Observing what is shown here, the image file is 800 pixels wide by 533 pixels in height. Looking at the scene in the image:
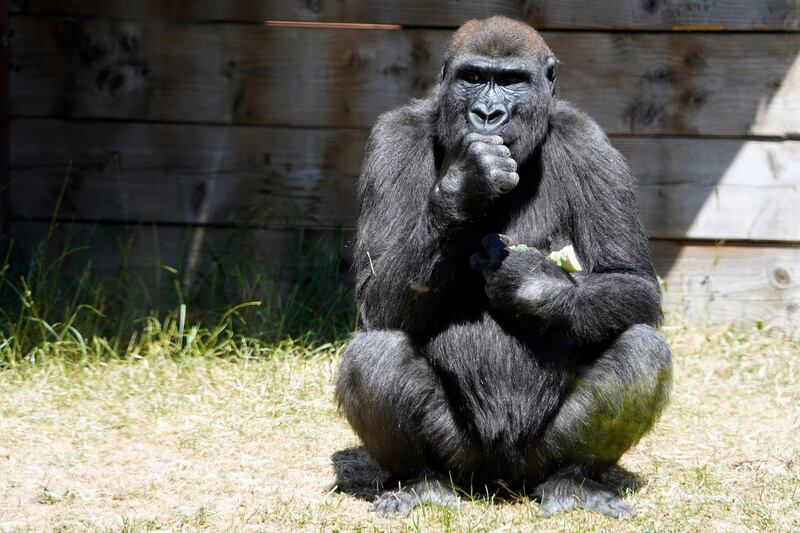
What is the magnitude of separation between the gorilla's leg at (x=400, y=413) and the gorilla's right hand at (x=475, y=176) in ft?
1.89

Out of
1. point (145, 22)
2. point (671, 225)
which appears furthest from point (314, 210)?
point (671, 225)

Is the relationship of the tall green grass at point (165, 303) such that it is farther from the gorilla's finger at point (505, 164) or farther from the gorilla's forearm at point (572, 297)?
the gorilla's finger at point (505, 164)

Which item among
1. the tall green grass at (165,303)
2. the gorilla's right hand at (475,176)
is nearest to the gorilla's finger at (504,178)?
the gorilla's right hand at (475,176)

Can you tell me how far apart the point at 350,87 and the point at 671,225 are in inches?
83.0

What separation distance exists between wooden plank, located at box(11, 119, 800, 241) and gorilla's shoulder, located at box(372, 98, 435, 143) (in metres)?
2.09

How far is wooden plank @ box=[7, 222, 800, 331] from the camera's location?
6.50 metres

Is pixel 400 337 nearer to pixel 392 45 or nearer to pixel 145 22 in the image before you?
pixel 392 45

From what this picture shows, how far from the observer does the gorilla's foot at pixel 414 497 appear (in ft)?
13.3

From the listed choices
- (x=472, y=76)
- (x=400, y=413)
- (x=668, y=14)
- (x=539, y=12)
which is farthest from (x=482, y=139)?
(x=668, y=14)

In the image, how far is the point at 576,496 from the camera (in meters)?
4.10

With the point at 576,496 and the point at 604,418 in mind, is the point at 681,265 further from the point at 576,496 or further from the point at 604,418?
the point at 576,496

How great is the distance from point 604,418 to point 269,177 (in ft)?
10.7

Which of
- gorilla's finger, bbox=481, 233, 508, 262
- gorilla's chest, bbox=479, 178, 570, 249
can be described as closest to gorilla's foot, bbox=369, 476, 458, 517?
gorilla's finger, bbox=481, 233, 508, 262

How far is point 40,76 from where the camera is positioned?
6.80m
